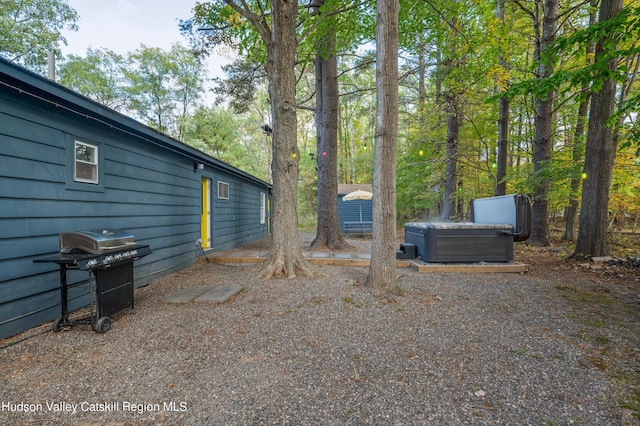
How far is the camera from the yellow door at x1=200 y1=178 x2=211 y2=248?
7305mm

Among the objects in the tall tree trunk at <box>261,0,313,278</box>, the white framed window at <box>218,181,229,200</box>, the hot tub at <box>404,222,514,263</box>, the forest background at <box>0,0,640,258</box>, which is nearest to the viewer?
the tall tree trunk at <box>261,0,313,278</box>

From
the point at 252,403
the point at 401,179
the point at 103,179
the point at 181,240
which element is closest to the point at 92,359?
the point at 252,403

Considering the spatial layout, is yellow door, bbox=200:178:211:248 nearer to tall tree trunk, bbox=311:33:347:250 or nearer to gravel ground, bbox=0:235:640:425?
tall tree trunk, bbox=311:33:347:250

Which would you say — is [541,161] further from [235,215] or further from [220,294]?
[235,215]

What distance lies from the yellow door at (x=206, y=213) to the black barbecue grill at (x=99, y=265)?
4.26m

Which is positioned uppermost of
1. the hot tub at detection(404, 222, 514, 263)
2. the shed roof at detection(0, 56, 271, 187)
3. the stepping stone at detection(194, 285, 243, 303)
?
the shed roof at detection(0, 56, 271, 187)

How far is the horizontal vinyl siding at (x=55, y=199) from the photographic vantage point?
2.72 metres

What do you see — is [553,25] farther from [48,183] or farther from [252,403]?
[48,183]

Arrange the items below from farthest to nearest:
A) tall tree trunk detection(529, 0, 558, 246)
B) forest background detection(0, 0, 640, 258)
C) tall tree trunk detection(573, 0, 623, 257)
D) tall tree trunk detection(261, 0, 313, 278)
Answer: tall tree trunk detection(529, 0, 558, 246) → forest background detection(0, 0, 640, 258) → tall tree trunk detection(573, 0, 623, 257) → tall tree trunk detection(261, 0, 313, 278)

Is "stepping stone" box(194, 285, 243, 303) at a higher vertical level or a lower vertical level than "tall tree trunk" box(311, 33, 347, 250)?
lower

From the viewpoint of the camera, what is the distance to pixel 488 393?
179cm

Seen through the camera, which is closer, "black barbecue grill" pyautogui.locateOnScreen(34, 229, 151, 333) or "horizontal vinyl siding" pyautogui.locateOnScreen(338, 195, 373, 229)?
"black barbecue grill" pyautogui.locateOnScreen(34, 229, 151, 333)

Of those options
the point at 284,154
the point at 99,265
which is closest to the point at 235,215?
the point at 284,154

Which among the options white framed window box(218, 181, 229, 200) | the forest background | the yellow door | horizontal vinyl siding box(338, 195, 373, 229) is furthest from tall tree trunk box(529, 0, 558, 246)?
the yellow door
